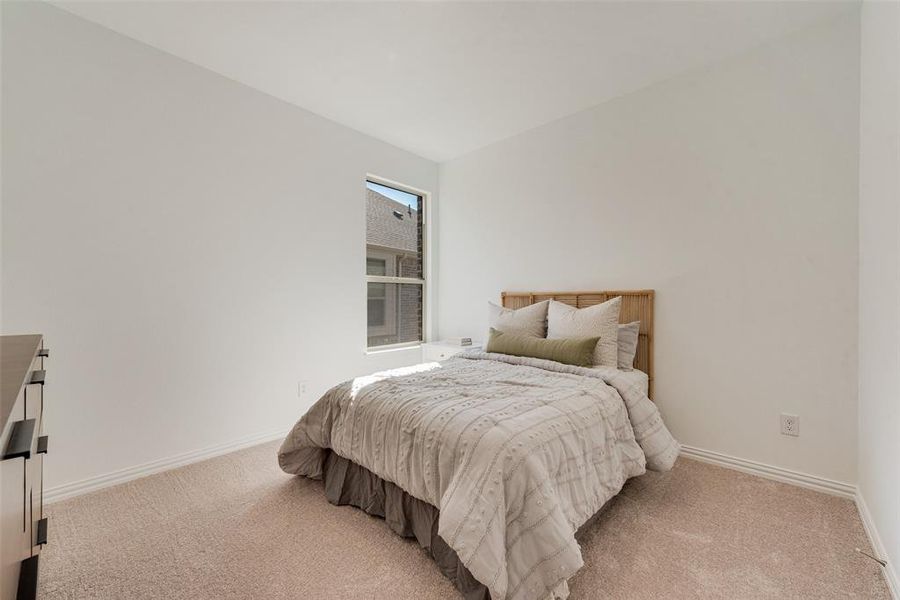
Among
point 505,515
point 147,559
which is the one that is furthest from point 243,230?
point 505,515

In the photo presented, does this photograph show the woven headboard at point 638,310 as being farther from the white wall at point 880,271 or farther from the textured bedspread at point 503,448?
the white wall at point 880,271

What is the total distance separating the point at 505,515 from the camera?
4.19 feet

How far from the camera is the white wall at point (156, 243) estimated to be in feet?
6.55

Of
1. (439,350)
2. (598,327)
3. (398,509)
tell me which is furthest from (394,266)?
(398,509)

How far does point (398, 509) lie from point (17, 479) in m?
1.27

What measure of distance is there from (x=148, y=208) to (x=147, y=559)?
6.20ft

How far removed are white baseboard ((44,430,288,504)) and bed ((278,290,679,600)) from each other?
764mm

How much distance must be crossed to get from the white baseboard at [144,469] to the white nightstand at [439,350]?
162cm

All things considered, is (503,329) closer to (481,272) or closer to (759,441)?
(481,272)

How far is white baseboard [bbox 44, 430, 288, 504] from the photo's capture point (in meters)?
2.01

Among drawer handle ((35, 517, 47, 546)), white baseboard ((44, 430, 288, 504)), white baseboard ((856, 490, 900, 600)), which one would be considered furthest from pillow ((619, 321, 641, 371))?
drawer handle ((35, 517, 47, 546))

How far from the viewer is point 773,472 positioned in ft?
7.32

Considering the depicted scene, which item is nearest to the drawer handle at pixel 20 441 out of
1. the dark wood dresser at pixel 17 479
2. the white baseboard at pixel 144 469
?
the dark wood dresser at pixel 17 479

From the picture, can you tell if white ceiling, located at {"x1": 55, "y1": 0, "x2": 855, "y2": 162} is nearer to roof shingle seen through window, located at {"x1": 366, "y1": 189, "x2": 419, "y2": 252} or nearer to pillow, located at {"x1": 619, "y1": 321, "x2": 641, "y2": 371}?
roof shingle seen through window, located at {"x1": 366, "y1": 189, "x2": 419, "y2": 252}
